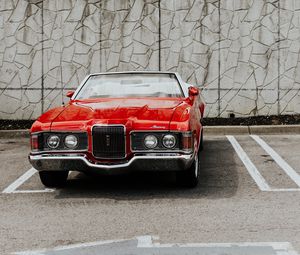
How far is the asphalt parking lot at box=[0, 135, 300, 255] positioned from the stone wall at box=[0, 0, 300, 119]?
14.4 ft

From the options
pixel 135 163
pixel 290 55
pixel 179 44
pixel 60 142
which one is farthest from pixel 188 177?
pixel 290 55

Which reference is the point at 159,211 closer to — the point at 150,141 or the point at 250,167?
the point at 150,141

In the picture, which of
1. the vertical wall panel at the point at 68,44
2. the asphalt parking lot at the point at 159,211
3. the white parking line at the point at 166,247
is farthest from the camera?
the vertical wall panel at the point at 68,44

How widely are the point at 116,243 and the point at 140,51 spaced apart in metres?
8.89

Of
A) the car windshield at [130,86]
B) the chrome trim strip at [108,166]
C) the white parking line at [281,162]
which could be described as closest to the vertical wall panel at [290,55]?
the white parking line at [281,162]

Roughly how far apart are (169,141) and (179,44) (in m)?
7.08

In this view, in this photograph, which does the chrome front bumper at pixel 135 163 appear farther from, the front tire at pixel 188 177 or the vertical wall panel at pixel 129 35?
the vertical wall panel at pixel 129 35

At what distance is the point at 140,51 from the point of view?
44.8ft

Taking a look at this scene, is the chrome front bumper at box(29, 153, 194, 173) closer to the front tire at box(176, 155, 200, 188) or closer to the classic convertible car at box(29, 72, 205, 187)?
the classic convertible car at box(29, 72, 205, 187)

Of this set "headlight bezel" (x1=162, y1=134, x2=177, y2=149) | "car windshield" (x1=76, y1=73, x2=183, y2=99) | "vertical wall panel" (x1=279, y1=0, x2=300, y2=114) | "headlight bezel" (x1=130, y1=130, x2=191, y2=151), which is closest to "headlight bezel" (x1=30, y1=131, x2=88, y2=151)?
"headlight bezel" (x1=130, y1=130, x2=191, y2=151)

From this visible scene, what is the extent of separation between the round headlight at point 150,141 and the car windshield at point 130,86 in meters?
1.51

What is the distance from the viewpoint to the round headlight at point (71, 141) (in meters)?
6.87

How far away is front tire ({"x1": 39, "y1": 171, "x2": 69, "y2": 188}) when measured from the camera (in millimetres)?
Answer: 7434

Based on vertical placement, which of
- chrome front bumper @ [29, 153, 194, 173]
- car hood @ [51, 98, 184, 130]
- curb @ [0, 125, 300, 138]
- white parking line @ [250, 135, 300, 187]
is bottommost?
curb @ [0, 125, 300, 138]
